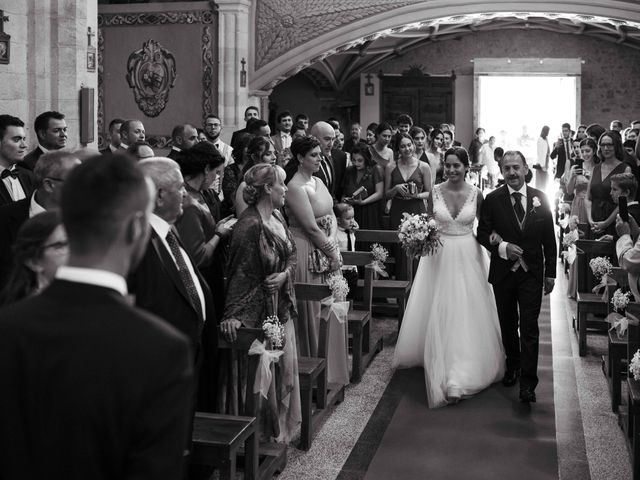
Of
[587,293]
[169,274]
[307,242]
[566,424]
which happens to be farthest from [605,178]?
[169,274]

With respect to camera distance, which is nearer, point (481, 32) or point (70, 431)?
point (70, 431)

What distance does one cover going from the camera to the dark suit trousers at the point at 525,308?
19.8 ft

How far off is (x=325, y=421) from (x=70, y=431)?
13.8ft

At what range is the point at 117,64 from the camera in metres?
14.8

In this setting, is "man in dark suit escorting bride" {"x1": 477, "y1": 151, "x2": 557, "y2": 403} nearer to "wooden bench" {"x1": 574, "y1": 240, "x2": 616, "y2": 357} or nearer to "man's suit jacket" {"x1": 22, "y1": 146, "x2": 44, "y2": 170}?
"wooden bench" {"x1": 574, "y1": 240, "x2": 616, "y2": 357}

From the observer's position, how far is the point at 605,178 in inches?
326

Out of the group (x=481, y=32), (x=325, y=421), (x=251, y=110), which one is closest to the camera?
(x=325, y=421)

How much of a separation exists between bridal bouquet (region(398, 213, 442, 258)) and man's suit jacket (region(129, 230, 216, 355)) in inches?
123

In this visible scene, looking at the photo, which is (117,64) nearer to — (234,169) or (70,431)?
(234,169)

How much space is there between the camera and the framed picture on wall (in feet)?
27.7

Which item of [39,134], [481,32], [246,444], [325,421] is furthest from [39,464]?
[481,32]

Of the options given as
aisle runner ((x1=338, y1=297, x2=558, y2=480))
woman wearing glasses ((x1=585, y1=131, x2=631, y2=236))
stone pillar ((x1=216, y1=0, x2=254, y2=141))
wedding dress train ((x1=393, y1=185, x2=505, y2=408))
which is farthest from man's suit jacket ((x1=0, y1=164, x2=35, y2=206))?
stone pillar ((x1=216, y1=0, x2=254, y2=141))

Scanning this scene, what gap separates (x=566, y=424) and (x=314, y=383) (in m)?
1.71

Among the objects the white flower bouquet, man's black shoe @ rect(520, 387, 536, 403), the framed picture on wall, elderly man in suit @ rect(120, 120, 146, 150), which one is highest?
the framed picture on wall
